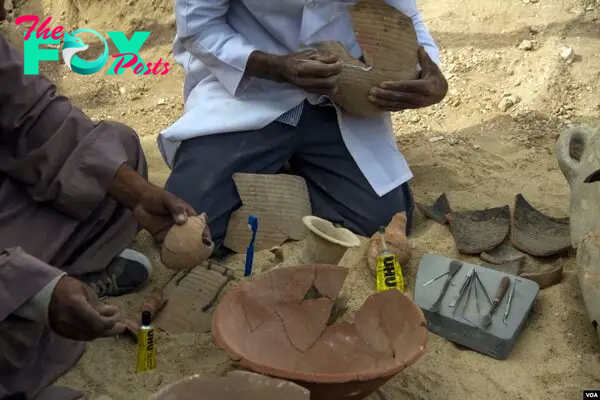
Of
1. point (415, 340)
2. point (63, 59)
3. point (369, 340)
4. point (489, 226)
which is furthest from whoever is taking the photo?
point (63, 59)

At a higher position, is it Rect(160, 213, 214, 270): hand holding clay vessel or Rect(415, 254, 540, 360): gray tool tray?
Rect(160, 213, 214, 270): hand holding clay vessel

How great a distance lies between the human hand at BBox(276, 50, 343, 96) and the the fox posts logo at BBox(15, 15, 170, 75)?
2882 millimetres

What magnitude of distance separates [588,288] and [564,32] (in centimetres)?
Result: 348

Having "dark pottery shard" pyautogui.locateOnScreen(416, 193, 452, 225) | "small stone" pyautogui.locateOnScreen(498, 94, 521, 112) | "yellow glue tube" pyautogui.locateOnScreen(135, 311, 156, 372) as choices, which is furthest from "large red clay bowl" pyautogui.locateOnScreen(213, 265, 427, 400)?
"small stone" pyautogui.locateOnScreen(498, 94, 521, 112)

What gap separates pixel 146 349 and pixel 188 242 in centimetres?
41

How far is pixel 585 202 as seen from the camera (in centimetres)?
327

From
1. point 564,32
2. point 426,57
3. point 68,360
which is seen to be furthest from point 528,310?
point 564,32

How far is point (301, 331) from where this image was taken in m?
2.83

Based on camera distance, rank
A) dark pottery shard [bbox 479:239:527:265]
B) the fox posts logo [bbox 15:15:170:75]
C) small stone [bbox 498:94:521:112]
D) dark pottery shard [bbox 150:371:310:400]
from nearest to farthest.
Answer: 1. dark pottery shard [bbox 150:371:310:400]
2. dark pottery shard [bbox 479:239:527:265]
3. small stone [bbox 498:94:521:112]
4. the fox posts logo [bbox 15:15:170:75]

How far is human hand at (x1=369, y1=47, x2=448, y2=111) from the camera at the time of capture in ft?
12.4

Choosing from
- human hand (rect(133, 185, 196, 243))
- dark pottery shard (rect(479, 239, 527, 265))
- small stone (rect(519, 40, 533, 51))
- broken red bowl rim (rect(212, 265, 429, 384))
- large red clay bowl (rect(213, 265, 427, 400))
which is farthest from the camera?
small stone (rect(519, 40, 533, 51))

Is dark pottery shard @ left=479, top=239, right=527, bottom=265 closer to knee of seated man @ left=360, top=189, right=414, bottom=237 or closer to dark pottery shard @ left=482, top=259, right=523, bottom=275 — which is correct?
dark pottery shard @ left=482, top=259, right=523, bottom=275

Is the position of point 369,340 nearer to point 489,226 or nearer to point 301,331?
point 301,331

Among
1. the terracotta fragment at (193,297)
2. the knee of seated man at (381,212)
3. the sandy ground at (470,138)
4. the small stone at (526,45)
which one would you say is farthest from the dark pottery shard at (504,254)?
the small stone at (526,45)
